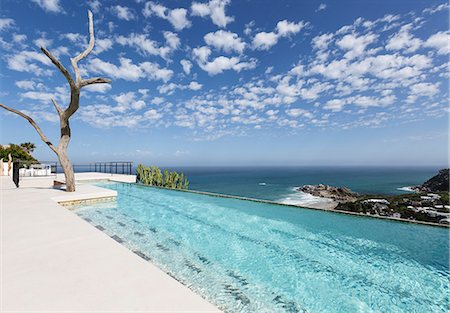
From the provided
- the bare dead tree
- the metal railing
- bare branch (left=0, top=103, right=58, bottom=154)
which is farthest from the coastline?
bare branch (left=0, top=103, right=58, bottom=154)

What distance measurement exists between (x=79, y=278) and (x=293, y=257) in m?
3.68

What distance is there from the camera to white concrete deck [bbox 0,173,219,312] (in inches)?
80.8

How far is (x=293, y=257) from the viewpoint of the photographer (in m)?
4.27

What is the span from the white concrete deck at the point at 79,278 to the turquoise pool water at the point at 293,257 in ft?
2.61

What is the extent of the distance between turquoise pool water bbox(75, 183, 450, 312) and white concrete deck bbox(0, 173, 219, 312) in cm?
80

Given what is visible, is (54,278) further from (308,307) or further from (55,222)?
(308,307)

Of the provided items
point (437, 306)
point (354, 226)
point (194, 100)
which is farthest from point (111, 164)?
point (437, 306)

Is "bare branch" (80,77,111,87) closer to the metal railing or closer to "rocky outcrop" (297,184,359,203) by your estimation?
the metal railing

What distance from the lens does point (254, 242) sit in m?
4.98

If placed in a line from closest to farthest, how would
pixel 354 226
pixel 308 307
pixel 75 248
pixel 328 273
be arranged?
pixel 308 307 < pixel 75 248 < pixel 328 273 < pixel 354 226

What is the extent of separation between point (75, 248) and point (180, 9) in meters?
10.6

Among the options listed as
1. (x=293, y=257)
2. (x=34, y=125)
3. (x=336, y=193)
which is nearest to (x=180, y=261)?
(x=293, y=257)

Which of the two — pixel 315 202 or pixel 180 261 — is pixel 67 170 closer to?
pixel 180 261

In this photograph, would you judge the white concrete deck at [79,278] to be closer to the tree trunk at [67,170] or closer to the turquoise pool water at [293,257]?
the turquoise pool water at [293,257]
